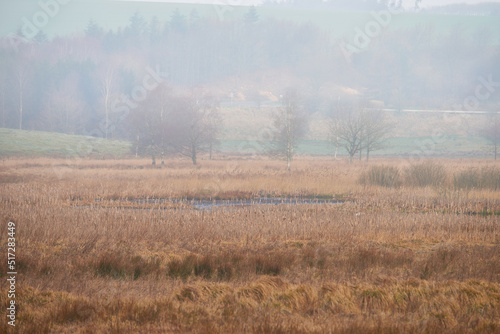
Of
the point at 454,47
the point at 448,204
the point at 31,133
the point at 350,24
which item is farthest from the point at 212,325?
the point at 350,24

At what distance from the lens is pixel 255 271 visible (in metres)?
10.0

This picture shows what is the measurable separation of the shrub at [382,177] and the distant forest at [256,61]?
59558 mm

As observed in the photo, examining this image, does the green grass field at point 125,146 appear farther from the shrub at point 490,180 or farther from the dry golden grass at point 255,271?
the dry golden grass at point 255,271

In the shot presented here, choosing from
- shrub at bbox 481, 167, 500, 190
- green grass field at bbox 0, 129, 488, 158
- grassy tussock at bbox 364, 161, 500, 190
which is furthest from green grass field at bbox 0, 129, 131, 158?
shrub at bbox 481, 167, 500, 190

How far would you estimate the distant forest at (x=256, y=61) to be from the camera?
8925cm

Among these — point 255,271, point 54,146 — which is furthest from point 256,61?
point 255,271

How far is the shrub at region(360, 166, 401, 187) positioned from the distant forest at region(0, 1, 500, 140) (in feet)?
195

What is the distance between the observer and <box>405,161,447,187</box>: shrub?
86.1 ft

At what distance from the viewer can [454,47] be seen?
134 metres

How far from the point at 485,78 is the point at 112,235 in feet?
431

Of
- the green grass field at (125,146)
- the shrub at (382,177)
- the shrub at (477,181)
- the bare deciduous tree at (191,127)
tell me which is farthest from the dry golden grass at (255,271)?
the green grass field at (125,146)

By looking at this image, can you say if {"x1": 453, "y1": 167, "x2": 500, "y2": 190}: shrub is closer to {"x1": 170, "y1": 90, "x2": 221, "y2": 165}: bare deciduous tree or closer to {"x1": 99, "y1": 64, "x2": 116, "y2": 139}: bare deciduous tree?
{"x1": 170, "y1": 90, "x2": 221, "y2": 165}: bare deciduous tree

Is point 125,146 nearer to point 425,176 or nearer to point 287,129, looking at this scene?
point 287,129

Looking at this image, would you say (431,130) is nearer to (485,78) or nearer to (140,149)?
(485,78)
